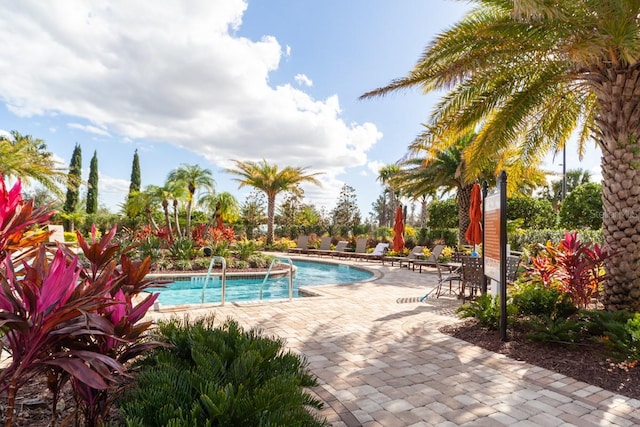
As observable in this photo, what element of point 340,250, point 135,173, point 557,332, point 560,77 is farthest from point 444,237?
point 135,173

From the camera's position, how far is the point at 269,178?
79.7 feet

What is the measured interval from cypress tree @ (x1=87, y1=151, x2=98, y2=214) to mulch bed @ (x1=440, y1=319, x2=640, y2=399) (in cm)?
3724

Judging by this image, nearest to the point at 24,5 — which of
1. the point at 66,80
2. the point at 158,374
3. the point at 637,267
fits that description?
the point at 66,80

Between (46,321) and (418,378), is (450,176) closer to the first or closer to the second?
(418,378)

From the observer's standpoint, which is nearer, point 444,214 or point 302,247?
point 302,247

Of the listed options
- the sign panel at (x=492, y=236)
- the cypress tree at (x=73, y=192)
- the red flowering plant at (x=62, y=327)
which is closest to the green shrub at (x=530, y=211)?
the sign panel at (x=492, y=236)

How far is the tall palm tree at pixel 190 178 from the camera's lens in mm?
17172

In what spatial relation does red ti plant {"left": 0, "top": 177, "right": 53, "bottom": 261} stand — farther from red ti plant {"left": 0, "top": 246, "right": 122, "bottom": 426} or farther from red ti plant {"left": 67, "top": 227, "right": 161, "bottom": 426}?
red ti plant {"left": 0, "top": 246, "right": 122, "bottom": 426}

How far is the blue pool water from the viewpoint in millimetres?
10516

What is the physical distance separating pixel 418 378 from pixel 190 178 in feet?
51.0

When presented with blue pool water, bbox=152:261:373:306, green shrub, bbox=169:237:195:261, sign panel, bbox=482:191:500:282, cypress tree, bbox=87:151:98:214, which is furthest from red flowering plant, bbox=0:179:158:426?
cypress tree, bbox=87:151:98:214

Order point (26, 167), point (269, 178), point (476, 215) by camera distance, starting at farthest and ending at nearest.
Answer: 1. point (269, 178)
2. point (26, 167)
3. point (476, 215)

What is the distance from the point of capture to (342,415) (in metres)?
2.90

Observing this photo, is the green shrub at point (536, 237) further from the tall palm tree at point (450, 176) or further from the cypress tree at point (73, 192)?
the cypress tree at point (73, 192)
